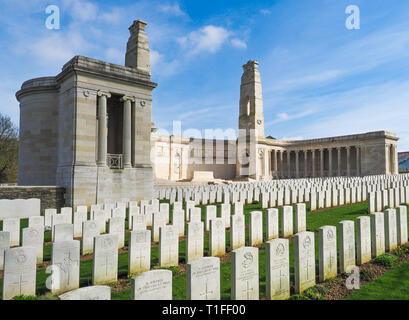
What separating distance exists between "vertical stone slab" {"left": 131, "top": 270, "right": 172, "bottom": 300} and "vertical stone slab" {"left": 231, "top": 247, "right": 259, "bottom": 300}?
1.09 meters

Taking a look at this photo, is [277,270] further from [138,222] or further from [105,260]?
[138,222]

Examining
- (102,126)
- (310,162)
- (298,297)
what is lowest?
(298,297)

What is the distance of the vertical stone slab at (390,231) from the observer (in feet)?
24.3

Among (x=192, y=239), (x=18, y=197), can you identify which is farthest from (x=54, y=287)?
(x=18, y=197)

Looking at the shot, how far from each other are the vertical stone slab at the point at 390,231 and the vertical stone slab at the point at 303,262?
330 cm

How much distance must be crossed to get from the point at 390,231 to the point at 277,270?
4.46m

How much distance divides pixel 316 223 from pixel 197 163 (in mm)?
35025

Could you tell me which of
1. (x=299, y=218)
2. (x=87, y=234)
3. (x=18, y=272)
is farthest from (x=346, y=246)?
(x=87, y=234)

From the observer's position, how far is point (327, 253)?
18.8 ft

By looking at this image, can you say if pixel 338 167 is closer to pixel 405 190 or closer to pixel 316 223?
pixel 405 190

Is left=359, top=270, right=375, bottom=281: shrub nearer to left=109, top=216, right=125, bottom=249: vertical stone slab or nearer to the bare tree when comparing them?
left=109, top=216, right=125, bottom=249: vertical stone slab

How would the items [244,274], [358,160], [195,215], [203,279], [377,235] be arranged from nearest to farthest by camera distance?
[203,279]
[244,274]
[377,235]
[195,215]
[358,160]

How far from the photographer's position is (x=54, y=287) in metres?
5.05

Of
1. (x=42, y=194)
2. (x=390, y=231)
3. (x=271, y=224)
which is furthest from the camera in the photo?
(x=42, y=194)
